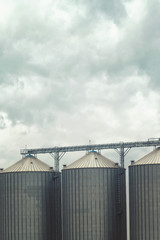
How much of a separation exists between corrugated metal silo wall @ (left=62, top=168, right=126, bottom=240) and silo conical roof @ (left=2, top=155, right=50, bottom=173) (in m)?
8.94

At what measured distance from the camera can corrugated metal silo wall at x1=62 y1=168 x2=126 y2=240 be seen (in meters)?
90.8

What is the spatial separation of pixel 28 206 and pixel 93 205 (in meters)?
15.8

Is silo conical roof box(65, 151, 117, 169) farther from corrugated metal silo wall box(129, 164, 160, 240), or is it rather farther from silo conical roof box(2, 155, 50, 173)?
silo conical roof box(2, 155, 50, 173)

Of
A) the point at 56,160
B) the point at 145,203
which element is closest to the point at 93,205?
the point at 145,203

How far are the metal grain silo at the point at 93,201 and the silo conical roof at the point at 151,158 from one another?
6.67m

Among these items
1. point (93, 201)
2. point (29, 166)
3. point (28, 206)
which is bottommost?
point (28, 206)

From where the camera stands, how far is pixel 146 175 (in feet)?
287

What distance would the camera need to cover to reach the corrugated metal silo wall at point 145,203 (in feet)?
279

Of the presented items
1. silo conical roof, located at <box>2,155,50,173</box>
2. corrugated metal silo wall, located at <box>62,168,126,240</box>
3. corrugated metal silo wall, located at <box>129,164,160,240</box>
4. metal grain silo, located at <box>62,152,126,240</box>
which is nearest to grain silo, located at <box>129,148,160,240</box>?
corrugated metal silo wall, located at <box>129,164,160,240</box>

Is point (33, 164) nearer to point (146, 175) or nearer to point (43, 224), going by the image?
point (43, 224)

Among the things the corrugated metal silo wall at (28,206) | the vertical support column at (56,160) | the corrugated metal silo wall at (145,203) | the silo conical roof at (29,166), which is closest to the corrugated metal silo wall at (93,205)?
the corrugated metal silo wall at (145,203)

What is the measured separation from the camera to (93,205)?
91188 mm

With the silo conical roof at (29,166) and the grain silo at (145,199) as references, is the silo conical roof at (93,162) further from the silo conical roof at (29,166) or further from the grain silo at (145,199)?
the silo conical roof at (29,166)

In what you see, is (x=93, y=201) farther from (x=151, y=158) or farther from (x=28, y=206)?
(x=28, y=206)
